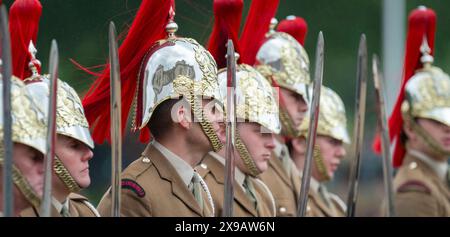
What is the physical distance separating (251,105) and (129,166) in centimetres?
89

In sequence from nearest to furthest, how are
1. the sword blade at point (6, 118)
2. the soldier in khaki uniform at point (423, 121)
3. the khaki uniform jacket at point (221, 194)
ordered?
the sword blade at point (6, 118) → the khaki uniform jacket at point (221, 194) → the soldier in khaki uniform at point (423, 121)

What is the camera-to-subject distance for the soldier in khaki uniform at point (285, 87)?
7484mm

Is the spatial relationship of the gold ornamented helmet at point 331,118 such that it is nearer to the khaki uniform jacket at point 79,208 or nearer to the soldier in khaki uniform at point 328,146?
the soldier in khaki uniform at point 328,146

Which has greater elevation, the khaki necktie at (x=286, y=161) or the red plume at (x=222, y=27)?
the red plume at (x=222, y=27)

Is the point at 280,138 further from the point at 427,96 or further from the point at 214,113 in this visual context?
the point at 214,113

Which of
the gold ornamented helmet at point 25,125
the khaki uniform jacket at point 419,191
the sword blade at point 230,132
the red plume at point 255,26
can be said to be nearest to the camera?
the gold ornamented helmet at point 25,125

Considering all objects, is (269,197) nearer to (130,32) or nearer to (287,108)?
(287,108)

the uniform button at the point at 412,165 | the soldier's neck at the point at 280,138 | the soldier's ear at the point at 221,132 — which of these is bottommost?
the soldier's ear at the point at 221,132

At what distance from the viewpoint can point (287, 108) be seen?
24.8 feet

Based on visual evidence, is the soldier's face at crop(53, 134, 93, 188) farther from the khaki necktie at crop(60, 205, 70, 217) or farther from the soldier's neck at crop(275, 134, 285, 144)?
the soldier's neck at crop(275, 134, 285, 144)

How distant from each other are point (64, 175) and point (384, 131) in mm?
1032

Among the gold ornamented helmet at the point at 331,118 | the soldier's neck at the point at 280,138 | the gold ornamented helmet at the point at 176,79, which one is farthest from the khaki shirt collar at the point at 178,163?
the gold ornamented helmet at the point at 331,118

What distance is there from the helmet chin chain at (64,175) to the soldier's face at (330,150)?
311 cm

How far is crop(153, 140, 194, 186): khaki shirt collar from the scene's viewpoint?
5.72 metres
